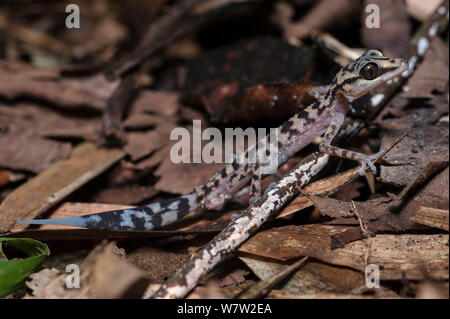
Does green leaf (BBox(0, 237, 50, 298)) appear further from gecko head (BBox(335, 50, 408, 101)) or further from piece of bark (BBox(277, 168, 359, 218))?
gecko head (BBox(335, 50, 408, 101))

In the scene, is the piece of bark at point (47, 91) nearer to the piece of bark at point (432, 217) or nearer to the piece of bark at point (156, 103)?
the piece of bark at point (156, 103)

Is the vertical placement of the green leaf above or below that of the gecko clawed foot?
below

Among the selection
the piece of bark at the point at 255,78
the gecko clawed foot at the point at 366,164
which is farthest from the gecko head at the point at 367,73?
the gecko clawed foot at the point at 366,164

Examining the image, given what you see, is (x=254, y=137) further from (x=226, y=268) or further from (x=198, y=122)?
(x=226, y=268)

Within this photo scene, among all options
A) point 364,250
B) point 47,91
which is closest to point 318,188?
point 364,250

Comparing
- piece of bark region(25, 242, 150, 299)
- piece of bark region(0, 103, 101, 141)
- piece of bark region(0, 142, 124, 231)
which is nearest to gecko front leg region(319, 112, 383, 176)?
piece of bark region(25, 242, 150, 299)

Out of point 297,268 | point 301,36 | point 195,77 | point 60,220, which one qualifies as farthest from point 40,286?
point 301,36
